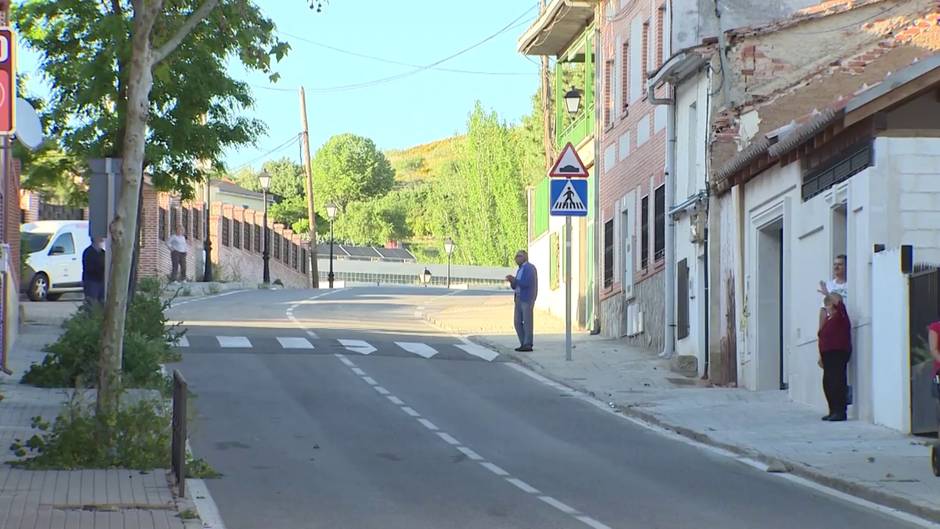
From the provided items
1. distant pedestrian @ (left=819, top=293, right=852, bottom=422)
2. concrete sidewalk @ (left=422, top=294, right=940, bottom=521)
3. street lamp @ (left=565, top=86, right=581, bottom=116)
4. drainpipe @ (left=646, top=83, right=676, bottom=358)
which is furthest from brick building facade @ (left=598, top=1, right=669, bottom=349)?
distant pedestrian @ (left=819, top=293, right=852, bottom=422)

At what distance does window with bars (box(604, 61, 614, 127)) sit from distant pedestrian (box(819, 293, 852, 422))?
707 inches

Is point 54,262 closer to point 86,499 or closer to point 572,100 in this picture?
point 572,100

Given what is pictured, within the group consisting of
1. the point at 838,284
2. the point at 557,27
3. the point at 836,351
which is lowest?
the point at 836,351

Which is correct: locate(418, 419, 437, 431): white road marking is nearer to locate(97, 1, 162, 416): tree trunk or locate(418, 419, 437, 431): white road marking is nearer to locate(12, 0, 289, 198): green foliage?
locate(97, 1, 162, 416): tree trunk

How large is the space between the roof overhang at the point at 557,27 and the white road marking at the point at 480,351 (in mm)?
10650

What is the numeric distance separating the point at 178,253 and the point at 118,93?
23.5 metres

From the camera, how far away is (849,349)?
2023cm

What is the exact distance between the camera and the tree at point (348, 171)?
14612 cm

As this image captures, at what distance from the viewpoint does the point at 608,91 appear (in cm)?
3816

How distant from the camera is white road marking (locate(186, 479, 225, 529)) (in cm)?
1230

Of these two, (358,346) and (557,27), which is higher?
(557,27)

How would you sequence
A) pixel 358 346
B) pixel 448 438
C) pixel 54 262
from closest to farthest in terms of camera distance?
1. pixel 448 438
2. pixel 358 346
3. pixel 54 262

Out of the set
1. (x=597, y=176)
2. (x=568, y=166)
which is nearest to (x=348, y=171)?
(x=597, y=176)

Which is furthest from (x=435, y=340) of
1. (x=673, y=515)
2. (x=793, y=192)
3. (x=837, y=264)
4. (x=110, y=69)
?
(x=673, y=515)
